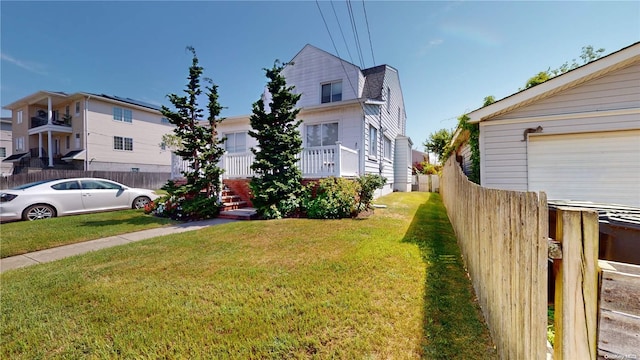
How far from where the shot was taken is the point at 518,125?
6.53 metres

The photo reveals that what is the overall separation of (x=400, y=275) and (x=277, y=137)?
6.07m

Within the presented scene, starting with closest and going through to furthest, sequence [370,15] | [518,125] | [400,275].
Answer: [400,275]
[518,125]
[370,15]

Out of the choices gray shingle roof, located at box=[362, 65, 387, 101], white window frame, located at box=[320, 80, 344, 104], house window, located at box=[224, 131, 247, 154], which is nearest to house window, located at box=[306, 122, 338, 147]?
white window frame, located at box=[320, 80, 344, 104]

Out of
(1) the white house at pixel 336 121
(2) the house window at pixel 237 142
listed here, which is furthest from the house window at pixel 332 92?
(2) the house window at pixel 237 142

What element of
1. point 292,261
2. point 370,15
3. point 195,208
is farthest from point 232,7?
point 292,261

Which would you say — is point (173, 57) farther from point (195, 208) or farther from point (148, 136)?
point (148, 136)

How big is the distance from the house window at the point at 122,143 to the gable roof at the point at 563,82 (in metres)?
28.9

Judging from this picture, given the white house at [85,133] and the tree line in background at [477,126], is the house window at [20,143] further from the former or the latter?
the tree line in background at [477,126]

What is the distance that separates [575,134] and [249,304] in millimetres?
8170

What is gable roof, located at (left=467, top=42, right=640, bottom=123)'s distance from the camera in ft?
17.5

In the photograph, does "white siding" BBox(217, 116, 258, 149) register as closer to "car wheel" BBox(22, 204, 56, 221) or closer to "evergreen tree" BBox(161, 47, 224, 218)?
"evergreen tree" BBox(161, 47, 224, 218)

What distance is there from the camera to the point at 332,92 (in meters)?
13.4

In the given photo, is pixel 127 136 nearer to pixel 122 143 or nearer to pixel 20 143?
pixel 122 143

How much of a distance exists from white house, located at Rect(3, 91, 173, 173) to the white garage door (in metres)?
29.3
